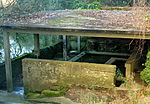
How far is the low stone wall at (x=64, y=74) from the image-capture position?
8.04 metres

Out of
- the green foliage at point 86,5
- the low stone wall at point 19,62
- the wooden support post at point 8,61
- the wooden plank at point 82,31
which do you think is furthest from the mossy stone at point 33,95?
the green foliage at point 86,5

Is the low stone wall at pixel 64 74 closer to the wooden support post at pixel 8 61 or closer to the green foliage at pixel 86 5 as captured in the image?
the wooden support post at pixel 8 61

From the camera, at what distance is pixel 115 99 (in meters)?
7.40

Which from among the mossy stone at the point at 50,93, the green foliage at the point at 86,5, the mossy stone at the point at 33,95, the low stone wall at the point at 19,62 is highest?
the green foliage at the point at 86,5

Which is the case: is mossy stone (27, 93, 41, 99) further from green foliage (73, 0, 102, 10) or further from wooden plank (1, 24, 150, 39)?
green foliage (73, 0, 102, 10)

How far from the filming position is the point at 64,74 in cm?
847

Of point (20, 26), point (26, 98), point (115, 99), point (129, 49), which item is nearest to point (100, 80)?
point (115, 99)

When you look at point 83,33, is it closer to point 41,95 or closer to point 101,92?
point 101,92

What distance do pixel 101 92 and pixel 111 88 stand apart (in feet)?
1.24

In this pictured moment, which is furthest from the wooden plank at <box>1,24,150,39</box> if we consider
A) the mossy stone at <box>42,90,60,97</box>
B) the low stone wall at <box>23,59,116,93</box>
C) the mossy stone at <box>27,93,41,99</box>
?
the mossy stone at <box>27,93,41,99</box>

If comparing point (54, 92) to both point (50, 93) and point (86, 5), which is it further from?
point (86, 5)

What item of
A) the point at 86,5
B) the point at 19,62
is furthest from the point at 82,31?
the point at 86,5

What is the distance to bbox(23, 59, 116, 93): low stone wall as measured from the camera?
804 cm

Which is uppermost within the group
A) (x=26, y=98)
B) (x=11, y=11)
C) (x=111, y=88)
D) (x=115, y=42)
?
(x=11, y=11)
